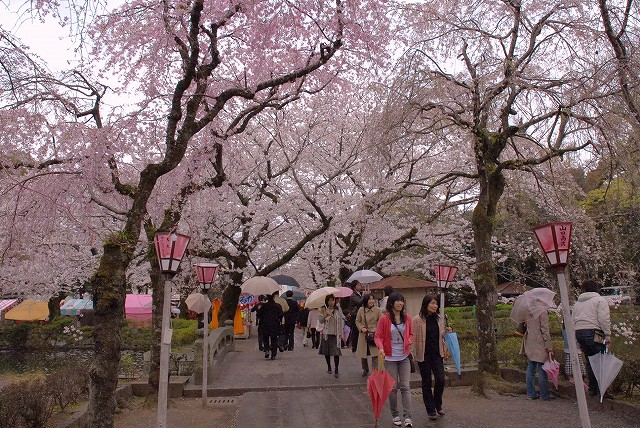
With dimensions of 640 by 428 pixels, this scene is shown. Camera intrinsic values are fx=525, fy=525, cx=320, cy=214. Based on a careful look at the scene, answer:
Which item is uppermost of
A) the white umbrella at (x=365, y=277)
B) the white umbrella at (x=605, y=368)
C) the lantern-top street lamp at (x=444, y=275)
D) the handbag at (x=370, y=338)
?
the white umbrella at (x=365, y=277)

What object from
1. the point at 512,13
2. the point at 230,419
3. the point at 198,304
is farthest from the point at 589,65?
the point at 198,304

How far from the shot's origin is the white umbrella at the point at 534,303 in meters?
7.96

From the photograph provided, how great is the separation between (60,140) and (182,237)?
202 inches

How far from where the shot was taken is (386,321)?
6.88 metres

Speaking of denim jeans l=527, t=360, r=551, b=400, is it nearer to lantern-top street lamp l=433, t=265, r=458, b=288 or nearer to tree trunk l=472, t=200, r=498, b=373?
tree trunk l=472, t=200, r=498, b=373

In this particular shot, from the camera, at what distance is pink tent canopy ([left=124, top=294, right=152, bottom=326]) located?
28484 millimetres

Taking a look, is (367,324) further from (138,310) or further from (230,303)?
(138,310)

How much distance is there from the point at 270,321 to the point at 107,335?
8.03m

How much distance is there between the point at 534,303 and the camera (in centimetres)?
802

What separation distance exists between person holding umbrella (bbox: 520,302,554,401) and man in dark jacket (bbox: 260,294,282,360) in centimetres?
677

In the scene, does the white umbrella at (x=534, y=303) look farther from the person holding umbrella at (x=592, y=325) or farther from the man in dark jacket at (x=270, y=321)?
the man in dark jacket at (x=270, y=321)

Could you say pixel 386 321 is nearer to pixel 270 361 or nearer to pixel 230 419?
pixel 230 419

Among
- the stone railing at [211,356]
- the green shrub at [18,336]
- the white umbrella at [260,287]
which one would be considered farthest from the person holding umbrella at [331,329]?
the green shrub at [18,336]

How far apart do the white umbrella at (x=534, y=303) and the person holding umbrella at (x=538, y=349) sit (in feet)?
0.17
